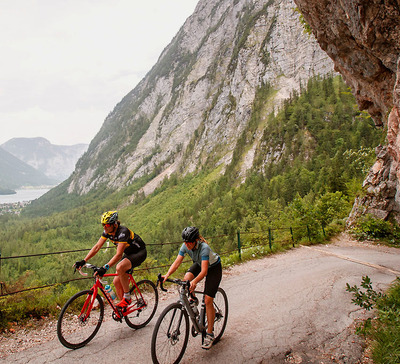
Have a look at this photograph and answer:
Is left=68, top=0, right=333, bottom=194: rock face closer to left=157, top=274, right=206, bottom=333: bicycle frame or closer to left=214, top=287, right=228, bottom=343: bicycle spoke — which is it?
left=214, top=287, right=228, bottom=343: bicycle spoke

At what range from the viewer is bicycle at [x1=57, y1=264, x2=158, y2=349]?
453cm

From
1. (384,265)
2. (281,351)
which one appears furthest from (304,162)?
(281,351)

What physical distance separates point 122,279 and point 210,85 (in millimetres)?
132358

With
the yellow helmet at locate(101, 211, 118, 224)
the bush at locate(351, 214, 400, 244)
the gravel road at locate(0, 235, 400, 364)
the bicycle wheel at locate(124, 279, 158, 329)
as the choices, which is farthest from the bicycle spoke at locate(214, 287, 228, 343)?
the bush at locate(351, 214, 400, 244)

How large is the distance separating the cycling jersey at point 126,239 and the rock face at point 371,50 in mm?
4992

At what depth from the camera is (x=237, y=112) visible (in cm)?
10269

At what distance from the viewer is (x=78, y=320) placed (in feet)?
15.1

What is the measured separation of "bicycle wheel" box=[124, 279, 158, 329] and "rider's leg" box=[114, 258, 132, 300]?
29 cm

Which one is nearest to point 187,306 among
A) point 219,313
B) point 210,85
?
point 219,313

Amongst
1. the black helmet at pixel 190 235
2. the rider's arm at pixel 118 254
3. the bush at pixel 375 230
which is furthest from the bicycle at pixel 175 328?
the bush at pixel 375 230

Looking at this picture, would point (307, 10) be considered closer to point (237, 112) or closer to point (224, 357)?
point (224, 357)

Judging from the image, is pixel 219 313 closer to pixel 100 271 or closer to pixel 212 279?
pixel 212 279

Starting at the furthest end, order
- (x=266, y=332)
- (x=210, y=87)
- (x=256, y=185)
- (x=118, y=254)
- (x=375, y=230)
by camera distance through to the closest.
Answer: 1. (x=210, y=87)
2. (x=256, y=185)
3. (x=375, y=230)
4. (x=266, y=332)
5. (x=118, y=254)

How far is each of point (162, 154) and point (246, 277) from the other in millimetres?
136624
